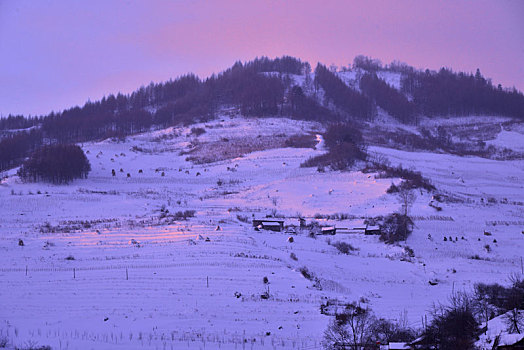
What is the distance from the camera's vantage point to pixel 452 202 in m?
41.3

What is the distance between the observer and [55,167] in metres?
54.6

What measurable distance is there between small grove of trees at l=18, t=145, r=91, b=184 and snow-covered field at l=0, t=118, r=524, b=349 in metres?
2.19

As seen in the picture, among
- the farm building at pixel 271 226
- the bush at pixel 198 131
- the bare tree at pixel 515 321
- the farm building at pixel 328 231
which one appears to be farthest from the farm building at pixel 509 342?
the bush at pixel 198 131

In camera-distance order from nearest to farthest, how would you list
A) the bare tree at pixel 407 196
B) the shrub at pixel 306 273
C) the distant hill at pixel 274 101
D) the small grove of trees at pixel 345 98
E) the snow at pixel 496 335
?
the snow at pixel 496 335, the shrub at pixel 306 273, the bare tree at pixel 407 196, the distant hill at pixel 274 101, the small grove of trees at pixel 345 98

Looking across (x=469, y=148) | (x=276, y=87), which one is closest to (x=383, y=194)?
(x=469, y=148)

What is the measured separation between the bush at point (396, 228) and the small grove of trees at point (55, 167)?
38.3m

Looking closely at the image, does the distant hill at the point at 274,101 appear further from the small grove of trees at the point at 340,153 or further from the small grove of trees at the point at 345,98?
the small grove of trees at the point at 340,153

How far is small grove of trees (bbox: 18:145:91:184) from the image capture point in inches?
2149

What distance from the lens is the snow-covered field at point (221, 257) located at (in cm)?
1612

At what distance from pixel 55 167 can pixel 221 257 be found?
38.4 meters

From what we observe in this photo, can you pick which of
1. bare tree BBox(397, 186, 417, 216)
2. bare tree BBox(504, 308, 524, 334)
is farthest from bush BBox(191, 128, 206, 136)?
bare tree BBox(504, 308, 524, 334)

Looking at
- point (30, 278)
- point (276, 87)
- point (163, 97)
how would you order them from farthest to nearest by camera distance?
1. point (163, 97)
2. point (276, 87)
3. point (30, 278)

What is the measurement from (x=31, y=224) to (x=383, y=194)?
29200mm

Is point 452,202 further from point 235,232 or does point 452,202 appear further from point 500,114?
→ point 500,114
